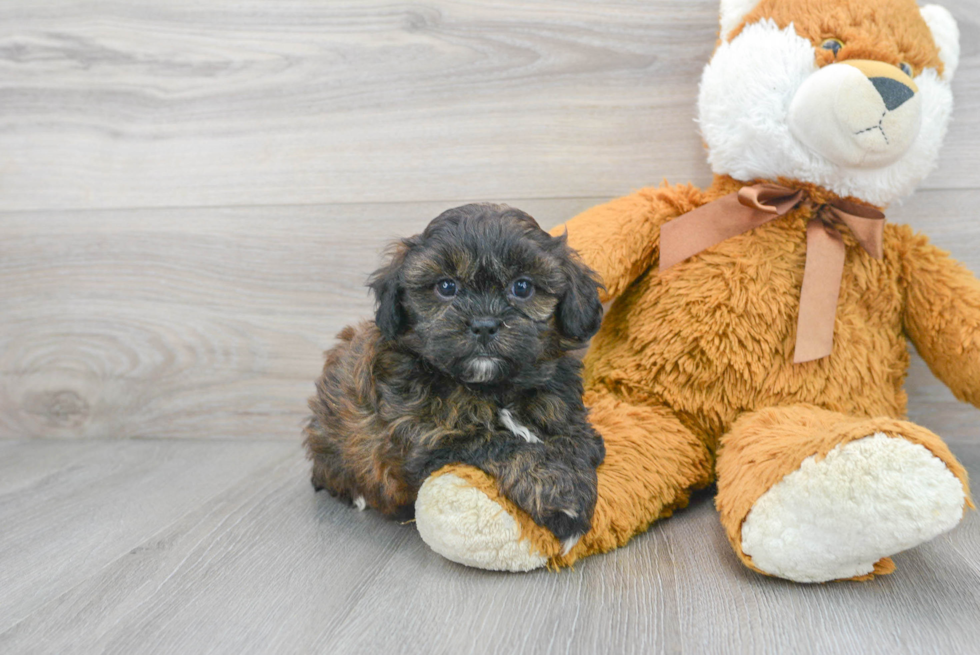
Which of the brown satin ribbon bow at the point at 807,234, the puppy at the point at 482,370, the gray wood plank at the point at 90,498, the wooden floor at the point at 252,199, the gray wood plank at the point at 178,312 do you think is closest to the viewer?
the puppy at the point at 482,370

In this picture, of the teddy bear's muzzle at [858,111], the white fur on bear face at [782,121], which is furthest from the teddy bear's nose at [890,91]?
the white fur on bear face at [782,121]

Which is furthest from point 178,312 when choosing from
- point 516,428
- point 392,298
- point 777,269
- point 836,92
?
point 836,92

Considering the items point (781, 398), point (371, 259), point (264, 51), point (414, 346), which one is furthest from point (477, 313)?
point (264, 51)

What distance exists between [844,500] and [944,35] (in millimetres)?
1015

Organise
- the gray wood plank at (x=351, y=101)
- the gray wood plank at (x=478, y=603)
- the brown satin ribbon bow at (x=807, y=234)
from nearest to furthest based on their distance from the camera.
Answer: the gray wood plank at (x=478, y=603) < the brown satin ribbon bow at (x=807, y=234) < the gray wood plank at (x=351, y=101)

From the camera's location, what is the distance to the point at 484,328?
3.52 ft

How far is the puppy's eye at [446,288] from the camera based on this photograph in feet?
3.69

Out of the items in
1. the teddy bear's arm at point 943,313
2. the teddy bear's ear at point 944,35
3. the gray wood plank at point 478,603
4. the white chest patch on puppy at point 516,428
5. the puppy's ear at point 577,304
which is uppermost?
the teddy bear's ear at point 944,35

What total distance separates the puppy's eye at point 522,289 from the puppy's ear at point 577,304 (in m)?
0.06

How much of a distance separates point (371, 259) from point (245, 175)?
16.1 inches

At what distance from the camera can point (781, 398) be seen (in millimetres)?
1407

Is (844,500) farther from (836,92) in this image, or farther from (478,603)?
(836,92)

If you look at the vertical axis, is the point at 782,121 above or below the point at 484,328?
above

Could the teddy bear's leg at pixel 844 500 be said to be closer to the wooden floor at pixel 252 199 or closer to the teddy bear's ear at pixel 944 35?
the wooden floor at pixel 252 199
